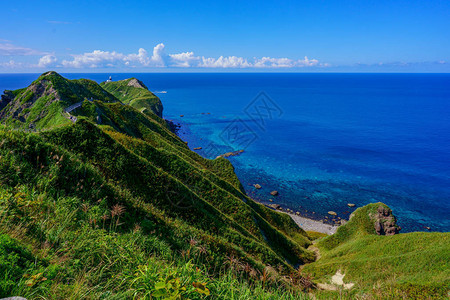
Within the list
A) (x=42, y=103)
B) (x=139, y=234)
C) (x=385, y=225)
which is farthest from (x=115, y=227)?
(x=42, y=103)

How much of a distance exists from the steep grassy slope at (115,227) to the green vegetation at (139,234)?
0.06 m

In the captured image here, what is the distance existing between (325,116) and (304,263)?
160 metres

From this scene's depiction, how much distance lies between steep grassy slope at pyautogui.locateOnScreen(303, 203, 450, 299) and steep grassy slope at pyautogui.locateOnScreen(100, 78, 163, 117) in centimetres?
11442

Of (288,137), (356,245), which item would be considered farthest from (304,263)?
(288,137)

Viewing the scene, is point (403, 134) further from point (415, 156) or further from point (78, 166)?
point (78, 166)

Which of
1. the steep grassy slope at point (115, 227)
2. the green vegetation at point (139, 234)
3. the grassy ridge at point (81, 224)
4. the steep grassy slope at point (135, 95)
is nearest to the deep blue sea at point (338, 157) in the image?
the green vegetation at point (139, 234)

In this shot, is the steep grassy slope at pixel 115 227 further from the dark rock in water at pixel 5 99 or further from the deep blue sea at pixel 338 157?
the dark rock in water at pixel 5 99

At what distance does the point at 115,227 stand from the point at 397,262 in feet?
115

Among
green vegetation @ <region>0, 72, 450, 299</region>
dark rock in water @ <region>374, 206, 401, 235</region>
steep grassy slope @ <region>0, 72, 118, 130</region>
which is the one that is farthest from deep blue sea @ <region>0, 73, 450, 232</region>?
steep grassy slope @ <region>0, 72, 118, 130</region>

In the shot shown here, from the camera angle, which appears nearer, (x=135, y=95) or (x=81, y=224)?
(x=81, y=224)

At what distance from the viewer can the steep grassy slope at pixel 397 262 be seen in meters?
20.5

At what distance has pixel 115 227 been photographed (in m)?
7.70

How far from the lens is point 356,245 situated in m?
37.9

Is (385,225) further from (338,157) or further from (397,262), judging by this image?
(338,157)
